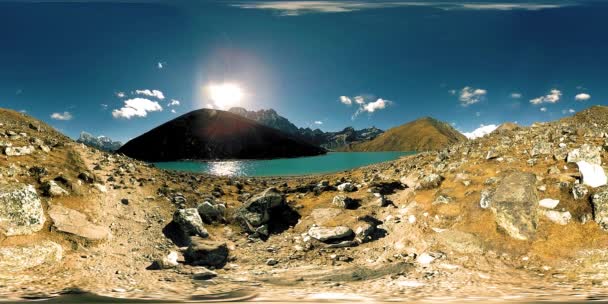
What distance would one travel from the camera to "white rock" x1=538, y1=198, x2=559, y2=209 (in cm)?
1761

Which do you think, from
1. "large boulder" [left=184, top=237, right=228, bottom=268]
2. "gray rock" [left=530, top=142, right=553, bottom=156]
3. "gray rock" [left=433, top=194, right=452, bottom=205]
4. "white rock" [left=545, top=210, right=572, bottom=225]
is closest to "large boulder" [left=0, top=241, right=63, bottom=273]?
"large boulder" [left=184, top=237, right=228, bottom=268]

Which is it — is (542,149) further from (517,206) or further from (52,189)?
(52,189)

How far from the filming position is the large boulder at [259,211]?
2306 centimetres

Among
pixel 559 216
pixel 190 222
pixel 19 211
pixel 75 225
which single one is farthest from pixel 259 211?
pixel 559 216

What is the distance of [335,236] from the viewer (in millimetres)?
20062

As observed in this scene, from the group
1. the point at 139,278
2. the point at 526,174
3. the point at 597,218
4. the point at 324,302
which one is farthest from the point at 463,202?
→ the point at 139,278

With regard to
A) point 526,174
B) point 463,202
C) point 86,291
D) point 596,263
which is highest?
point 526,174

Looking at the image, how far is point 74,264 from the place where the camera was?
15969 mm

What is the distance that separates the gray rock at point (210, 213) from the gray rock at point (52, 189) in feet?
27.2

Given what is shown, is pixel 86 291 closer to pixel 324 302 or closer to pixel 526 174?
pixel 324 302

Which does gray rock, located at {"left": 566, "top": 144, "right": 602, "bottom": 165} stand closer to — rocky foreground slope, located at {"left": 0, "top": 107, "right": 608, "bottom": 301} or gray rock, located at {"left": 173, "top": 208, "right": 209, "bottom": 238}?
rocky foreground slope, located at {"left": 0, "top": 107, "right": 608, "bottom": 301}

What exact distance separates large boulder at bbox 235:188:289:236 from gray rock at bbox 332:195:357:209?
13.2 feet

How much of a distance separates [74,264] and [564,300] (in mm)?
19324

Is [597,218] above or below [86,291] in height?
above
